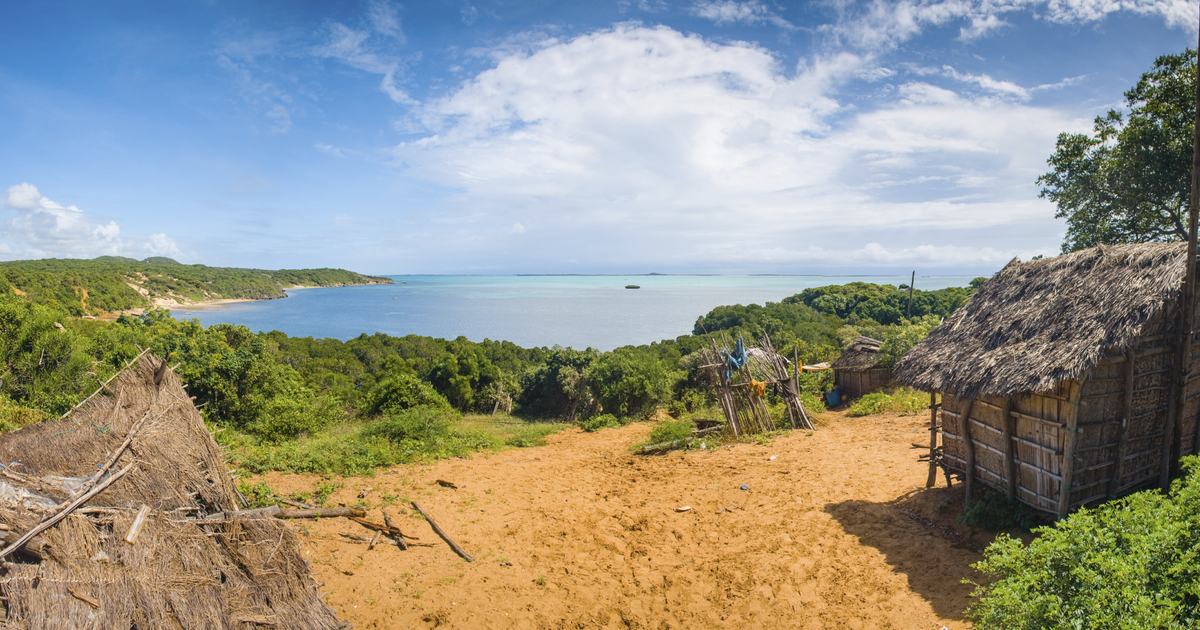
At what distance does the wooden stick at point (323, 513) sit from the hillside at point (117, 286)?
21.9 metres

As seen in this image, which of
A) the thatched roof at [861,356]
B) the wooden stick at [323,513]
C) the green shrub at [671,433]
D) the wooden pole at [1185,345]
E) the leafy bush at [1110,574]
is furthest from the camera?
the thatched roof at [861,356]

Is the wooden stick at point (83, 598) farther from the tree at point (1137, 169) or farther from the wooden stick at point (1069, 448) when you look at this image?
the tree at point (1137, 169)

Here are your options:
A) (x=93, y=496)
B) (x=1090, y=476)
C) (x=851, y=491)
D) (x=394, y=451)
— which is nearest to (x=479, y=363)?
(x=394, y=451)

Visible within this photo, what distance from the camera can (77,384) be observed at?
10703 mm

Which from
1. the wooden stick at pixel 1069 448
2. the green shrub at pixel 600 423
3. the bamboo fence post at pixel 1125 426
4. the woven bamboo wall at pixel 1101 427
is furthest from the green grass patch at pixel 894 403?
the wooden stick at pixel 1069 448

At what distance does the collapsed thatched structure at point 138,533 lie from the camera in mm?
3273

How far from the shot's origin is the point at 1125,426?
17.1 ft

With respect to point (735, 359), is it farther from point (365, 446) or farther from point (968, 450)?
point (365, 446)

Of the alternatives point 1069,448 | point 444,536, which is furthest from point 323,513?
point 1069,448

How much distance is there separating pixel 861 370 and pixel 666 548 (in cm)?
1162

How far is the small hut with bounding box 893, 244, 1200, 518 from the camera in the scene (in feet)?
16.3

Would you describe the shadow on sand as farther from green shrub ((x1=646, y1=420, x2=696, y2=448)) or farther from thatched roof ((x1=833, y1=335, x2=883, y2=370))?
thatched roof ((x1=833, y1=335, x2=883, y2=370))

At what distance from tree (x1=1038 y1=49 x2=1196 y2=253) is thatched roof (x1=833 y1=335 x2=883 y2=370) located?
5.73 m

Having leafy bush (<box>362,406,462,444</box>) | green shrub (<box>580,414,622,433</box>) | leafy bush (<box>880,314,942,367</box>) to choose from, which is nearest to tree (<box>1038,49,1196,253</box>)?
leafy bush (<box>880,314,942,367</box>)
